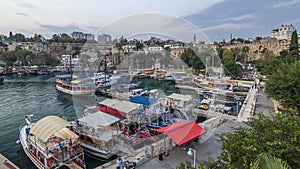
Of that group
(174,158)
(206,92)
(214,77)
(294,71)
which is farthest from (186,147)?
(214,77)

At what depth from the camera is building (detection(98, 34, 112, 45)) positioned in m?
7.11

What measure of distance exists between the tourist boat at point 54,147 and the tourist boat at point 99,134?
92 centimetres

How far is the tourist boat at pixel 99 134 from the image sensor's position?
27.5 feet

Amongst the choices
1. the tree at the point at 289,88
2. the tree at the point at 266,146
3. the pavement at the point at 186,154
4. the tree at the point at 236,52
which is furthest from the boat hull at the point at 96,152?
the tree at the point at 236,52

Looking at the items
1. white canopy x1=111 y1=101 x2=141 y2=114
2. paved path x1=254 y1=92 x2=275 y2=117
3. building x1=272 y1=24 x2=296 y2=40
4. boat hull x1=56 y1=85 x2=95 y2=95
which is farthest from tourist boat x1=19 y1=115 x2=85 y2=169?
building x1=272 y1=24 x2=296 y2=40

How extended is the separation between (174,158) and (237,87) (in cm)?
2156

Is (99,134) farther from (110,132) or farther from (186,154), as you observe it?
(186,154)

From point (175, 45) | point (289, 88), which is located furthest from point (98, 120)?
point (289, 88)

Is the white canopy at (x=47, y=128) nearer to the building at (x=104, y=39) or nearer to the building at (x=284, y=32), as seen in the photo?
the building at (x=104, y=39)

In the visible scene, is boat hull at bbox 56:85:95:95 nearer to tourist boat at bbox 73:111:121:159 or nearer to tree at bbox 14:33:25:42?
tourist boat at bbox 73:111:121:159

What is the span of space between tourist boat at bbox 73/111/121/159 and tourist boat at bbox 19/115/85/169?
0.92m

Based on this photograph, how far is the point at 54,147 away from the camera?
23.6ft

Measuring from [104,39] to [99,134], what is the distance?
4378 millimetres

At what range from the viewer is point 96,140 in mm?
8594
